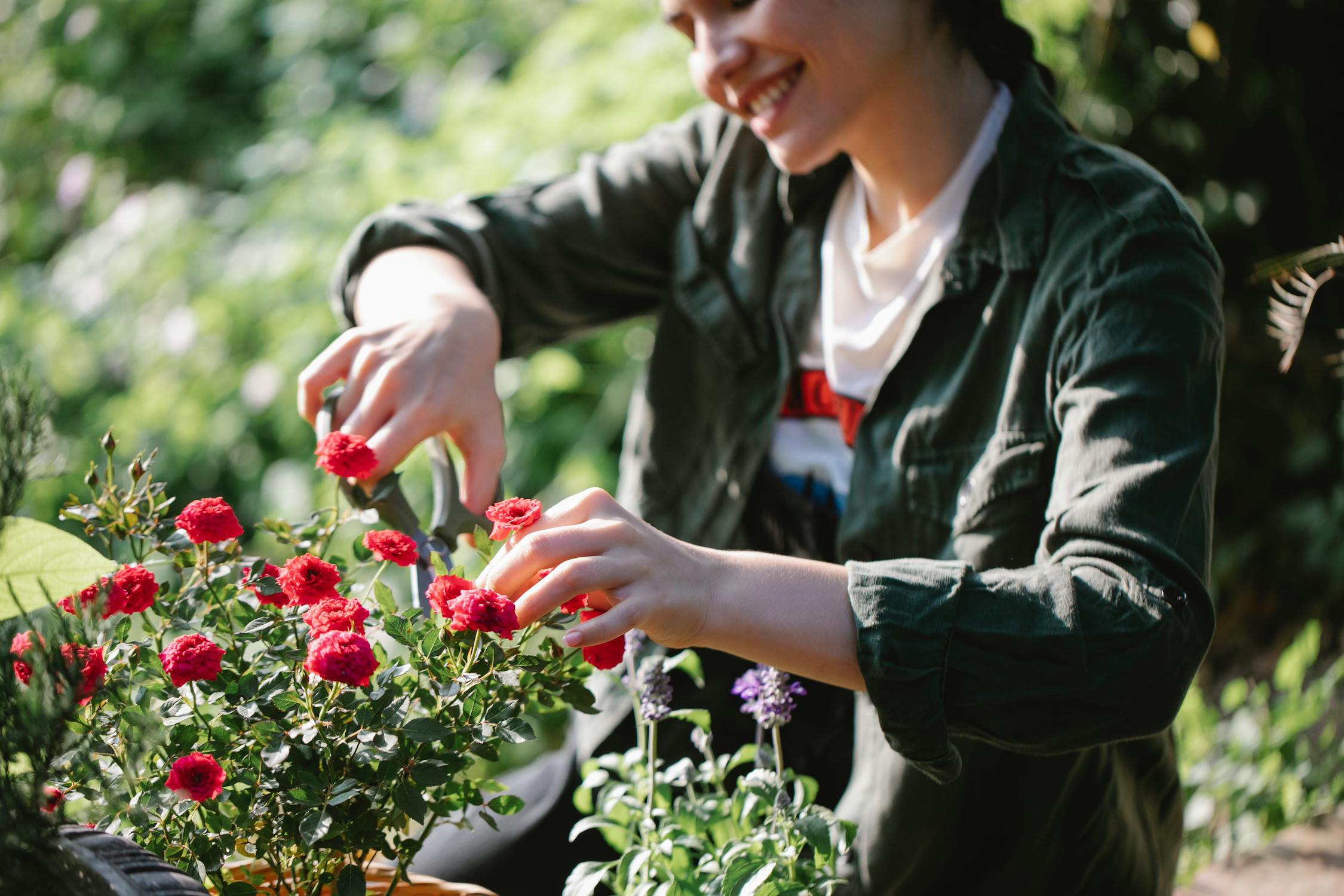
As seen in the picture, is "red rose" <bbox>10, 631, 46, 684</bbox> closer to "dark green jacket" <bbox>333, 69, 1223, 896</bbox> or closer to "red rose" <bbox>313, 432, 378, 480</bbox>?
"red rose" <bbox>313, 432, 378, 480</bbox>

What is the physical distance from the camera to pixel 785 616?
88 cm

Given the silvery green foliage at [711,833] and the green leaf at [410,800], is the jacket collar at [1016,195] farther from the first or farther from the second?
the green leaf at [410,800]

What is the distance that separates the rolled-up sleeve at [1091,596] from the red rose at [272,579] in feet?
1.36

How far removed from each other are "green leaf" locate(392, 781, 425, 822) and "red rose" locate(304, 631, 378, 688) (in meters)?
0.09

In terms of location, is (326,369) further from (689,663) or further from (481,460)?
(689,663)

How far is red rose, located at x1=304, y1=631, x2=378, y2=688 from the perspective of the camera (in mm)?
729

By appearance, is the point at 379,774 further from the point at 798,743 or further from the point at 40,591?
the point at 798,743

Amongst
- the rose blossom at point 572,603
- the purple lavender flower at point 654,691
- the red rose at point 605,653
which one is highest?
the rose blossom at point 572,603

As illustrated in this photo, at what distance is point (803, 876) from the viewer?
90 cm

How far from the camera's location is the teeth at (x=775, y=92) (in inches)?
46.3

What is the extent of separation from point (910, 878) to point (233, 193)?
3452 millimetres

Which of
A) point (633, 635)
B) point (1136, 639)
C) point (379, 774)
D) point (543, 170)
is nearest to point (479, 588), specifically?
point (379, 774)

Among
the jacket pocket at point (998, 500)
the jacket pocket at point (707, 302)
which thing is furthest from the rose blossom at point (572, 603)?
the jacket pocket at point (707, 302)

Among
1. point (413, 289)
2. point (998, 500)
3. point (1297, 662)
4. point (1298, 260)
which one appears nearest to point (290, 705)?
point (413, 289)
